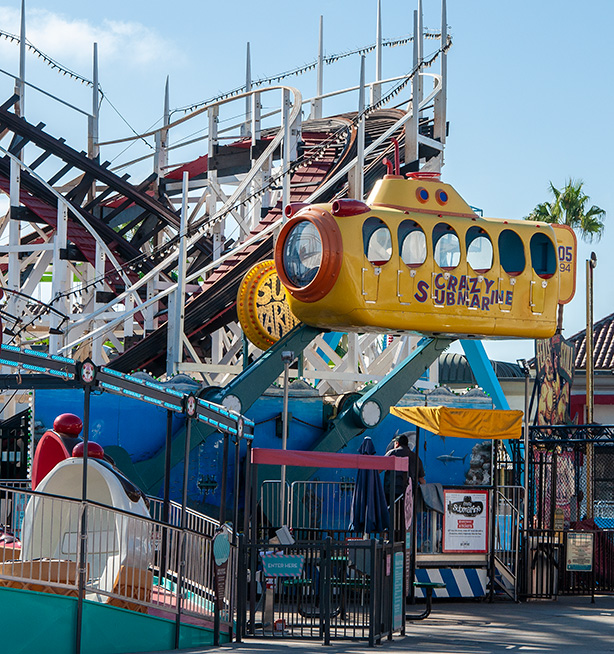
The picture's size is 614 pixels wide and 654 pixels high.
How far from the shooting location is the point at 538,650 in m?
12.1

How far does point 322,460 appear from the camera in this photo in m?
13.0

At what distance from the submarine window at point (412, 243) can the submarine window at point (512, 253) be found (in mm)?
1538

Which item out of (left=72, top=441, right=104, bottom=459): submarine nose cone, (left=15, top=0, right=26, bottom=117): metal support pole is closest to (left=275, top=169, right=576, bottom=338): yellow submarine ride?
(left=72, top=441, right=104, bottom=459): submarine nose cone

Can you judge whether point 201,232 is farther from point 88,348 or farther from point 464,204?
point 464,204

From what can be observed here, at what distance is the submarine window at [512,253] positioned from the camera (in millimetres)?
17906

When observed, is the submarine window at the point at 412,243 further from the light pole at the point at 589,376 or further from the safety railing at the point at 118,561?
the safety railing at the point at 118,561

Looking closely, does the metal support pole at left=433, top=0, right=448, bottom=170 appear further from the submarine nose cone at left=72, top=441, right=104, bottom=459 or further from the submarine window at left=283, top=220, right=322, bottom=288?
the submarine nose cone at left=72, top=441, right=104, bottom=459

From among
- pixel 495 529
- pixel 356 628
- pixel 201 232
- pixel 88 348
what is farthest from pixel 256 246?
pixel 356 628

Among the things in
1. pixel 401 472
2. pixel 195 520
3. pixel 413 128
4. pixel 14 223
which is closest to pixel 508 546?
pixel 401 472

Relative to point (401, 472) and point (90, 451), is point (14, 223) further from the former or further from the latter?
point (90, 451)

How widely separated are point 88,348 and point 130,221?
6.03 meters

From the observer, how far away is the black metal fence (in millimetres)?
12352

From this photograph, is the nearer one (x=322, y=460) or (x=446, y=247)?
(x=322, y=460)

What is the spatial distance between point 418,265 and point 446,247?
2.03 feet
